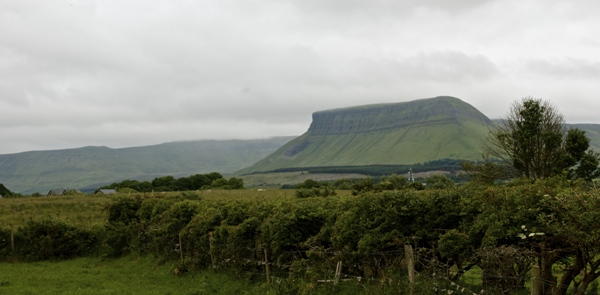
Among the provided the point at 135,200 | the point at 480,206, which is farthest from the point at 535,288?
the point at 135,200

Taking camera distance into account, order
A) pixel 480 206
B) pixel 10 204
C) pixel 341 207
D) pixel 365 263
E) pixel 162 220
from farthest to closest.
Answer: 1. pixel 10 204
2. pixel 162 220
3. pixel 341 207
4. pixel 365 263
5. pixel 480 206

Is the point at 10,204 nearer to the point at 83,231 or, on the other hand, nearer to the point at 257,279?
the point at 83,231

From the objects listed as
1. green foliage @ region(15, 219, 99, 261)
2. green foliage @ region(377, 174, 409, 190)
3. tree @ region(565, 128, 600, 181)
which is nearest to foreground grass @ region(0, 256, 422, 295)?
green foliage @ region(15, 219, 99, 261)

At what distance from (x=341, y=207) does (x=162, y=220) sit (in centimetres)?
1547

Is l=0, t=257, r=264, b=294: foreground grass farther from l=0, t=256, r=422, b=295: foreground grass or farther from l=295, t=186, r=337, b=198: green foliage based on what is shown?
l=295, t=186, r=337, b=198: green foliage

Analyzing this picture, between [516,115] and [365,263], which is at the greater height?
[516,115]

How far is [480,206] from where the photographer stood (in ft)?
43.5

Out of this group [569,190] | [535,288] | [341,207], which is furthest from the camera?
[341,207]

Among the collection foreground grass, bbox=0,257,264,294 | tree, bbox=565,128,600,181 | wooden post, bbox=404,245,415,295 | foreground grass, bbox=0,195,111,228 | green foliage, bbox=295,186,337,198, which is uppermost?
tree, bbox=565,128,600,181

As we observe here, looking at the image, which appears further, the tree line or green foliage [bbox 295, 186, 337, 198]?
the tree line

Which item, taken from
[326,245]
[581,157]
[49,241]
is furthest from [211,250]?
[581,157]

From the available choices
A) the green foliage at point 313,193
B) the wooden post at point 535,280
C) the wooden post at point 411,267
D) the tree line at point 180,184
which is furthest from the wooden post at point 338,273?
the tree line at point 180,184

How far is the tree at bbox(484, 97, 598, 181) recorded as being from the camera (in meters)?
42.4

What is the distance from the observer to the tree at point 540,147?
139 feet
